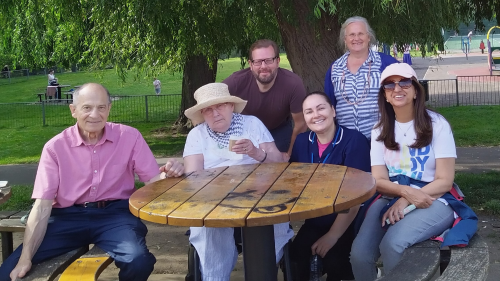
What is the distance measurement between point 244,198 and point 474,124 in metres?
10.7

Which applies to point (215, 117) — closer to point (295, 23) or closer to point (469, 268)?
point (469, 268)

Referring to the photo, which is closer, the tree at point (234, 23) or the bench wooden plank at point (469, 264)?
the bench wooden plank at point (469, 264)

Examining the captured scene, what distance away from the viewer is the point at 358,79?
4.23m

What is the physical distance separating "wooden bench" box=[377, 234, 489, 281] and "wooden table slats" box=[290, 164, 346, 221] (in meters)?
0.48

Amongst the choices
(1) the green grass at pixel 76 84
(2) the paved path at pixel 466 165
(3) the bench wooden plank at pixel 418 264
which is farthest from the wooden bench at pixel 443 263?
(1) the green grass at pixel 76 84

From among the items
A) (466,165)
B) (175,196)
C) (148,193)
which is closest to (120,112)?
(466,165)

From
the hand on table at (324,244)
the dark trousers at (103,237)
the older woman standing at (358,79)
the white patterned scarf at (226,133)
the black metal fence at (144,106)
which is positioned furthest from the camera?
the black metal fence at (144,106)

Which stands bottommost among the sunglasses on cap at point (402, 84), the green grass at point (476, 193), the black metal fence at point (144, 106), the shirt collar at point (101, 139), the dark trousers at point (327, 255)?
the green grass at point (476, 193)

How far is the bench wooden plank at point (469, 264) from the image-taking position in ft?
9.69

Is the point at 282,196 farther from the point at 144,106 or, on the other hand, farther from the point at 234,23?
the point at 144,106

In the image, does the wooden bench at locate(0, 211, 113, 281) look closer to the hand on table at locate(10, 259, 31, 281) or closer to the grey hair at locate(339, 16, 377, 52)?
→ the hand on table at locate(10, 259, 31, 281)

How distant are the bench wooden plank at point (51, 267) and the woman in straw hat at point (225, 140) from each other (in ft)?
2.31

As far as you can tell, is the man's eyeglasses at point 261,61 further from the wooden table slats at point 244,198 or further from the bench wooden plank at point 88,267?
the bench wooden plank at point 88,267

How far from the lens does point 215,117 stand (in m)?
3.91
